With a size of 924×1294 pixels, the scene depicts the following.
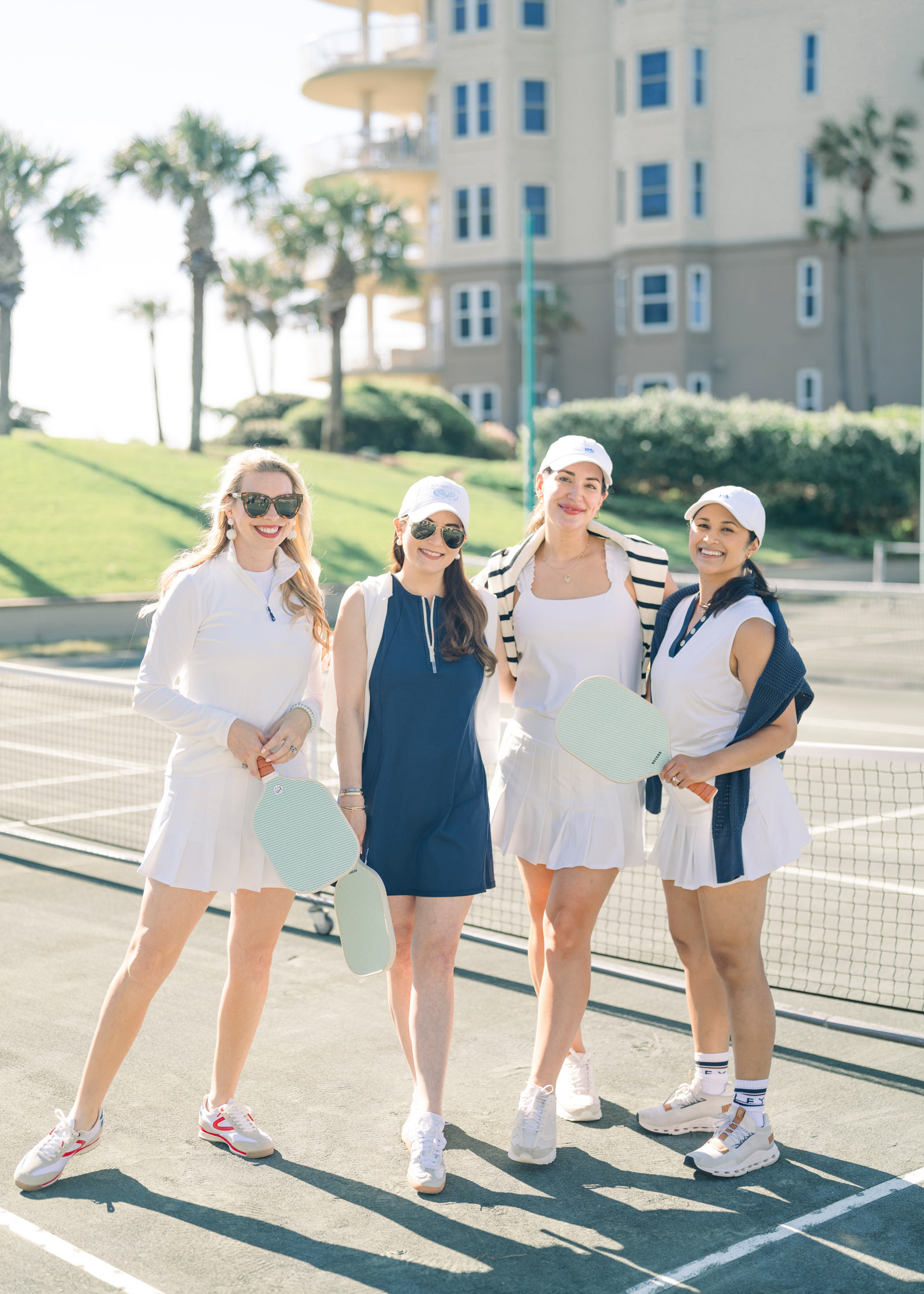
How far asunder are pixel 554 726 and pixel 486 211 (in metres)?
48.3

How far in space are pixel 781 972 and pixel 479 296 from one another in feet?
151

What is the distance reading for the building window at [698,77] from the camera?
46.9m

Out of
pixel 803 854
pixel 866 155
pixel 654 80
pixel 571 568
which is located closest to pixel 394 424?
pixel 654 80

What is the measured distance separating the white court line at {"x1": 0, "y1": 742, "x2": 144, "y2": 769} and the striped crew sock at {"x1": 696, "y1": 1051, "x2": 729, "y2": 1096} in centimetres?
853

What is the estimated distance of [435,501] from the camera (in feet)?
15.2

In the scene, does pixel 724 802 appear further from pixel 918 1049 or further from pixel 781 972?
pixel 781 972

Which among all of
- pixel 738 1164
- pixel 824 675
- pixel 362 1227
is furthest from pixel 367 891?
pixel 824 675

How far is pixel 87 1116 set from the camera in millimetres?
4496

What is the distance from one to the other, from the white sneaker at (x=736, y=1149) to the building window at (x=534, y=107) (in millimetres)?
49071

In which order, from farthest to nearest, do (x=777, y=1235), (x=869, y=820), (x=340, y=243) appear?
1. (x=340, y=243)
2. (x=869, y=820)
3. (x=777, y=1235)

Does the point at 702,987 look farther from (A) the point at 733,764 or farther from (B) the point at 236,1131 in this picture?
(B) the point at 236,1131

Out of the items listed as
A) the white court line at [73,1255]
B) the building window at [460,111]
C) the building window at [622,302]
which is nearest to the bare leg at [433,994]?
the white court line at [73,1255]

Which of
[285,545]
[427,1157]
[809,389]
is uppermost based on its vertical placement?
[809,389]

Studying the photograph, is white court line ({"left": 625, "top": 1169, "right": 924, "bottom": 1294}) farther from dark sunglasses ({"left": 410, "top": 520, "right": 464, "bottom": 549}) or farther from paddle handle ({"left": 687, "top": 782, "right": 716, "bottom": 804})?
dark sunglasses ({"left": 410, "top": 520, "right": 464, "bottom": 549})
